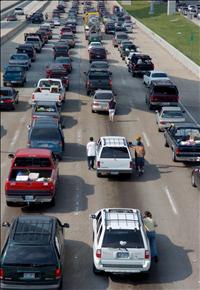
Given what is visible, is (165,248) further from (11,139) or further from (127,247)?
(11,139)

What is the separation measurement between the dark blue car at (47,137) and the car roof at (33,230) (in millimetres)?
11742

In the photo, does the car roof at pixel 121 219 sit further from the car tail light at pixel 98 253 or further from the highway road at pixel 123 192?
the highway road at pixel 123 192

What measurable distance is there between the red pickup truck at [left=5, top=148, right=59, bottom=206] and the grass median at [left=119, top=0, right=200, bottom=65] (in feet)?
125

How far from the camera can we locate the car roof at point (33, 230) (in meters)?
16.4

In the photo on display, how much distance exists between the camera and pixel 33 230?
16.9 m

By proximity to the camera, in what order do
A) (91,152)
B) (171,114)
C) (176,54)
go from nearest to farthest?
(91,152) < (171,114) < (176,54)

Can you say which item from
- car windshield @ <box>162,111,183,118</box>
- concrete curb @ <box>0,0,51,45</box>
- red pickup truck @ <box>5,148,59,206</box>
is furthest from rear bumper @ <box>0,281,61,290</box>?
concrete curb @ <box>0,0,51,45</box>

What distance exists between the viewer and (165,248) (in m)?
19.7

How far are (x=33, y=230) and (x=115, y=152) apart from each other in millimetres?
9891

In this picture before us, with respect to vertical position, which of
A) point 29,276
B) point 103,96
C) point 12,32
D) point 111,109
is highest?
point 29,276

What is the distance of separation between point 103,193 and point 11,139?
1068cm

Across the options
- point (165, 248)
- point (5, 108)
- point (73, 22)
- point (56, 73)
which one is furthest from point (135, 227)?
point (73, 22)

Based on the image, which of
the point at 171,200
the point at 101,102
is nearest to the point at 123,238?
the point at 171,200

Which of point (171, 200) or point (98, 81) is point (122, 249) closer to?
point (171, 200)
